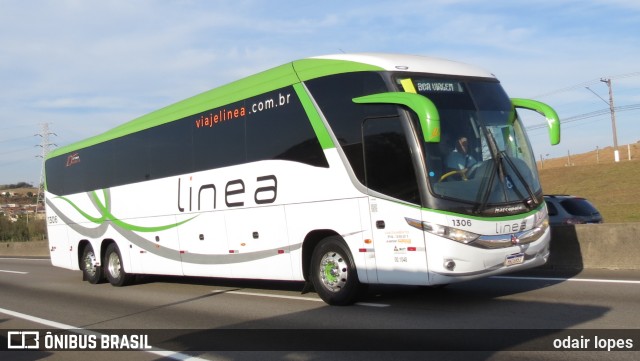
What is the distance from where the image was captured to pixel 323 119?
32.6ft

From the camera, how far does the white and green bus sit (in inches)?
335

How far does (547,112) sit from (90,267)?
12.7m

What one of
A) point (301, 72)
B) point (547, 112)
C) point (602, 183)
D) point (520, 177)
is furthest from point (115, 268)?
point (602, 183)

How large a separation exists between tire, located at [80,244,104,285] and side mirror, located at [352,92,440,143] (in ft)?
36.2

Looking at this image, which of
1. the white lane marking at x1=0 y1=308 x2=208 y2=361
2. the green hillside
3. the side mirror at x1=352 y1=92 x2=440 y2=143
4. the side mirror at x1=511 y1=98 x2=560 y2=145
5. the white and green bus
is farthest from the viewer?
the green hillside

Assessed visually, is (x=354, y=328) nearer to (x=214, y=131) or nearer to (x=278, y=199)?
(x=278, y=199)

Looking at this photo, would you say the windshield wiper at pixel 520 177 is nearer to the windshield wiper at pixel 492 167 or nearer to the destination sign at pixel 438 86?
the windshield wiper at pixel 492 167

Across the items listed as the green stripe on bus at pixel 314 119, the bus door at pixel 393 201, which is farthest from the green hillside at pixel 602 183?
the bus door at pixel 393 201

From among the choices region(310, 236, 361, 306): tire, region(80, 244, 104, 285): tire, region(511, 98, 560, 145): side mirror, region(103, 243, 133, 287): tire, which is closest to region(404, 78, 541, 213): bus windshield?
region(511, 98, 560, 145): side mirror

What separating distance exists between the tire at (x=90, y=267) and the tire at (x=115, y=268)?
13.8 inches

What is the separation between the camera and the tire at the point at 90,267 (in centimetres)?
1698

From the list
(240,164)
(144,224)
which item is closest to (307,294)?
(240,164)

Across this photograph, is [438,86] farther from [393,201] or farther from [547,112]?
[547,112]

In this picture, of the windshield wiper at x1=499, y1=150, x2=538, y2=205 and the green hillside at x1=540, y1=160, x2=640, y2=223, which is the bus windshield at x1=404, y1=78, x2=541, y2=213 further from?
the green hillside at x1=540, y1=160, x2=640, y2=223
